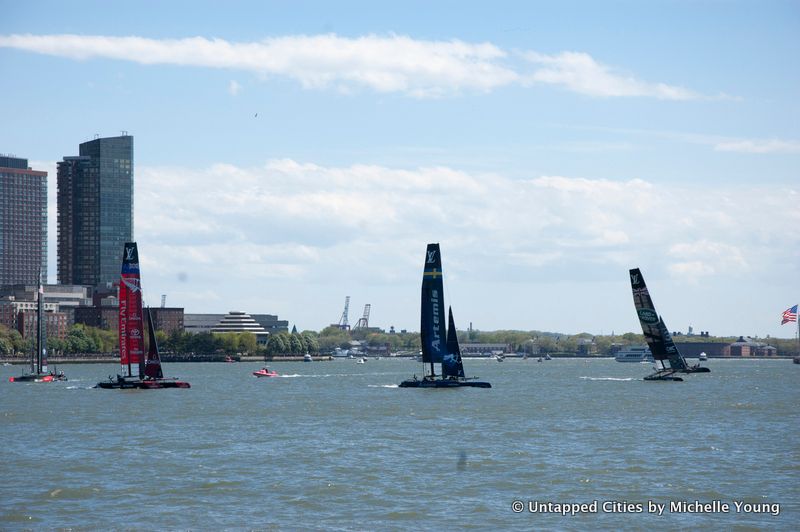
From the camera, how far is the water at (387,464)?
147ft

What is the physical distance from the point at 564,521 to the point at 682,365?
4656 inches

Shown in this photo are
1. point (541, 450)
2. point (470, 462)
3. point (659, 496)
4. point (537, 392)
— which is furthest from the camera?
point (537, 392)

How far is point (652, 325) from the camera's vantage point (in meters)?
146

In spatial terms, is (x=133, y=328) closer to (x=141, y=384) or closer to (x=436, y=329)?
(x=141, y=384)

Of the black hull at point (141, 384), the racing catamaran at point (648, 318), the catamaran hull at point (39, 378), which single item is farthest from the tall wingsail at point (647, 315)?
the catamaran hull at point (39, 378)

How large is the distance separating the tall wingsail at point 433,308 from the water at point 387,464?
11481mm

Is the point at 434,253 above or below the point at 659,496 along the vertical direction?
above

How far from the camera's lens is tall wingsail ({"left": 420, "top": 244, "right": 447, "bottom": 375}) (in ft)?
372

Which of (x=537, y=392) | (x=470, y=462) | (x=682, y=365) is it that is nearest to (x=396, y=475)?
(x=470, y=462)

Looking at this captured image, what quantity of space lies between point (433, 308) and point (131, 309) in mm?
29246

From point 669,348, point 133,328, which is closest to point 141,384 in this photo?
point 133,328

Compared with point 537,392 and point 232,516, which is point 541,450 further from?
point 537,392

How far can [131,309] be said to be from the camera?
119000 mm

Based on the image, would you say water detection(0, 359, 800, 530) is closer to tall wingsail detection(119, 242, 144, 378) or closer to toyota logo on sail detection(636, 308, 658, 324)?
tall wingsail detection(119, 242, 144, 378)
